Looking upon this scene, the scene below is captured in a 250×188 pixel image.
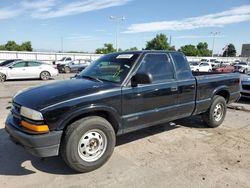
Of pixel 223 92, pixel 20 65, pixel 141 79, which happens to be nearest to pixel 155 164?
pixel 141 79

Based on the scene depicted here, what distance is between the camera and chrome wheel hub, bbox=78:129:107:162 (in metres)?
3.53

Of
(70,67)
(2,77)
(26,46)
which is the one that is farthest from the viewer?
(26,46)

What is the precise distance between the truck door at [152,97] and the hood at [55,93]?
1.55 ft

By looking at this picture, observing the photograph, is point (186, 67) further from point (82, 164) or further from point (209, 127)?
point (82, 164)

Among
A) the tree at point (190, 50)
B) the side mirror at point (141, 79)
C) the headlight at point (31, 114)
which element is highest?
the tree at point (190, 50)

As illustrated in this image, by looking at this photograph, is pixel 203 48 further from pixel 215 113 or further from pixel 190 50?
pixel 215 113

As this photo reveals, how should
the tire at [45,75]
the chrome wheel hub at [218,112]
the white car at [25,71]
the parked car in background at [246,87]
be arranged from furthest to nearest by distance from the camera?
the tire at [45,75], the white car at [25,71], the parked car in background at [246,87], the chrome wheel hub at [218,112]

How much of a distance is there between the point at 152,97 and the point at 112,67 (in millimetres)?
894

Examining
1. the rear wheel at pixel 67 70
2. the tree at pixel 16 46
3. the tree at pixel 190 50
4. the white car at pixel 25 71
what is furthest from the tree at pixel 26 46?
the white car at pixel 25 71

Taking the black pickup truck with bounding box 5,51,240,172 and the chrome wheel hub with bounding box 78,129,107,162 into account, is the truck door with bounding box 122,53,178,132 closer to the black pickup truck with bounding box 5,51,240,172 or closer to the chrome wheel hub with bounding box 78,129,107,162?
the black pickup truck with bounding box 5,51,240,172

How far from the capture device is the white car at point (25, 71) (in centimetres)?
1573

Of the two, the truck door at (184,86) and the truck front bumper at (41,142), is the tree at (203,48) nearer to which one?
the truck door at (184,86)

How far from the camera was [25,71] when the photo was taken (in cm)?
1627

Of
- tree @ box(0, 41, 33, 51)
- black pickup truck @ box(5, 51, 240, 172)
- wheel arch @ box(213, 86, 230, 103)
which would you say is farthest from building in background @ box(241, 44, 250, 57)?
black pickup truck @ box(5, 51, 240, 172)
